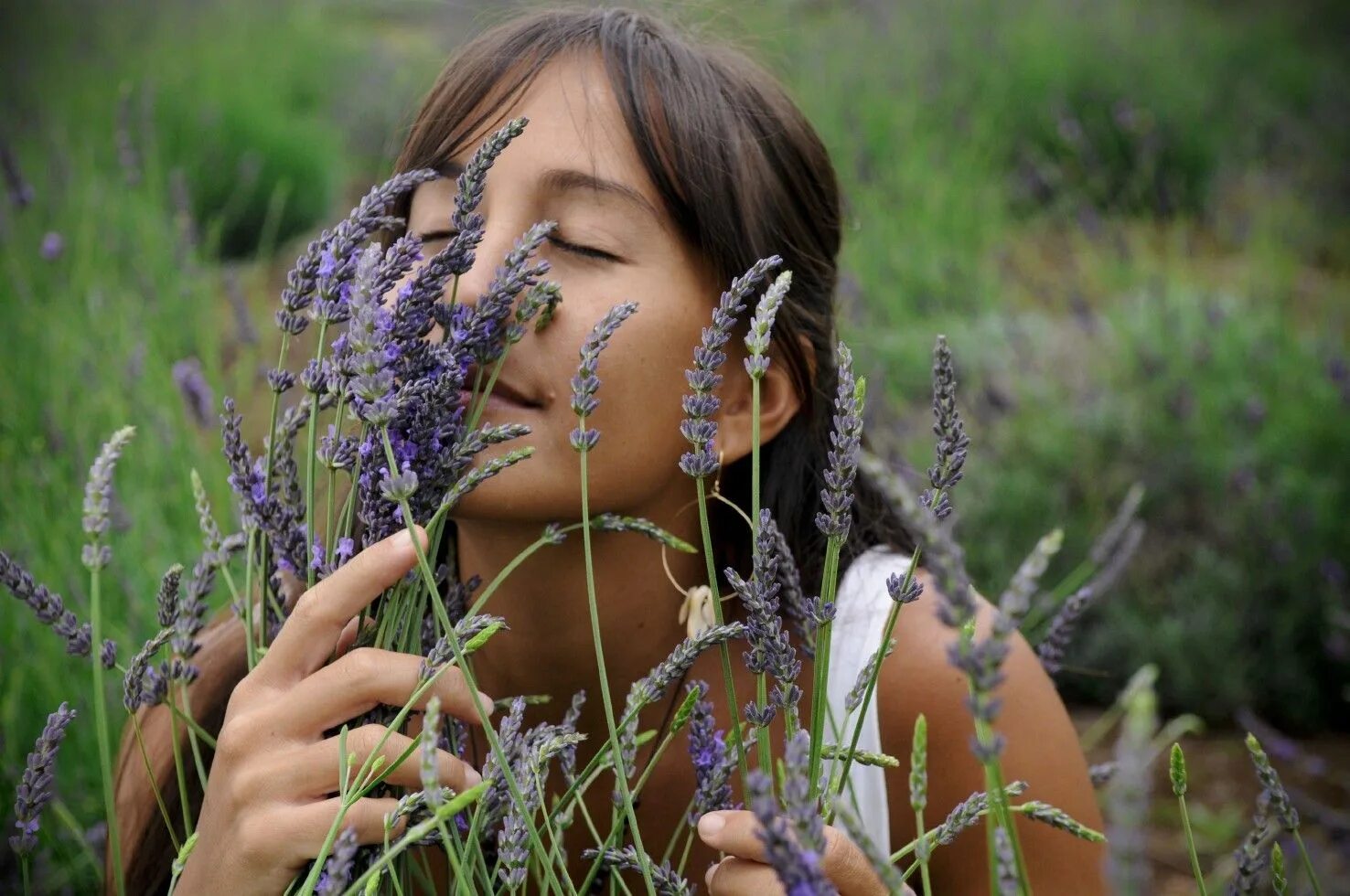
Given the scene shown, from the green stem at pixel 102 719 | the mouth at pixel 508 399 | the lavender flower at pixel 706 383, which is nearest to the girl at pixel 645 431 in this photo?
the mouth at pixel 508 399

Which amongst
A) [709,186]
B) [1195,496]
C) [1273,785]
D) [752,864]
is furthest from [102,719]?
[1195,496]

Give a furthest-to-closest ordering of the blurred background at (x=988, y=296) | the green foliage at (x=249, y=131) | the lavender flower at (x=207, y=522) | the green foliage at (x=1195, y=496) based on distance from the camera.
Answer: the green foliage at (x=249, y=131) < the green foliage at (x=1195, y=496) < the blurred background at (x=988, y=296) < the lavender flower at (x=207, y=522)

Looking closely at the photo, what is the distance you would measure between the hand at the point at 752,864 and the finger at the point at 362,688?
214 millimetres

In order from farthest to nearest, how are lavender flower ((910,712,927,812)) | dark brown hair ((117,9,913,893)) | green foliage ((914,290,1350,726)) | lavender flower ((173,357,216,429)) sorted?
green foliage ((914,290,1350,726)) < lavender flower ((173,357,216,429)) < dark brown hair ((117,9,913,893)) < lavender flower ((910,712,927,812))

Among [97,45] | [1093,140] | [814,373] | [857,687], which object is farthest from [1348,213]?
[97,45]

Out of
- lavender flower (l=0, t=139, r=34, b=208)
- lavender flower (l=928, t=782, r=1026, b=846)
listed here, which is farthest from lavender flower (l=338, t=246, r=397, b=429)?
lavender flower (l=0, t=139, r=34, b=208)

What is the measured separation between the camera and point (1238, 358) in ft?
12.5

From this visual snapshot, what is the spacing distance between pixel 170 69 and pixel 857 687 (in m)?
5.76

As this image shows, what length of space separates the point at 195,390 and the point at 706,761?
1792 mm

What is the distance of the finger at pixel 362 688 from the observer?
1.02 m

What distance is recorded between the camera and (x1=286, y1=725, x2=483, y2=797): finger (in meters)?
1.02

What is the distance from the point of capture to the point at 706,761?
1081mm

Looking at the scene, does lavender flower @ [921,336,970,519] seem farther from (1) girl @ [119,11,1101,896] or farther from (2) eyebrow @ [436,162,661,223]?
(2) eyebrow @ [436,162,661,223]

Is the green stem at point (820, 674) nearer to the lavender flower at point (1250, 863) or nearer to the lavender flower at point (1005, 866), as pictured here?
the lavender flower at point (1005, 866)
